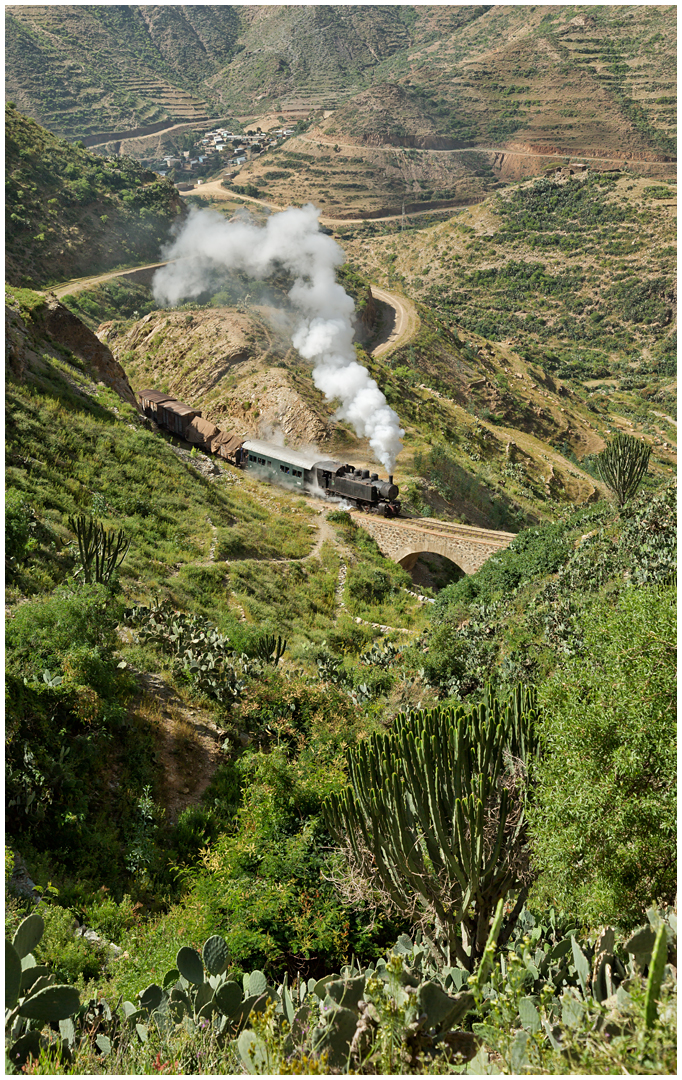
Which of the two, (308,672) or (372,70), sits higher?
(372,70)

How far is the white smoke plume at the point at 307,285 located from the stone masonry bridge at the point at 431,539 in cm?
622

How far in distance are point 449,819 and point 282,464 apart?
26.3 metres

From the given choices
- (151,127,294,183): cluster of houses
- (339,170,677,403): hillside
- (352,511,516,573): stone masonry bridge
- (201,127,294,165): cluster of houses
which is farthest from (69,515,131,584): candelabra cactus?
(201,127,294,165): cluster of houses

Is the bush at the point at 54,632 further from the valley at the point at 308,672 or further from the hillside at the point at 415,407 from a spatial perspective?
the hillside at the point at 415,407

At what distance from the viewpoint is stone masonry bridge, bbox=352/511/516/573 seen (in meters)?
26.3

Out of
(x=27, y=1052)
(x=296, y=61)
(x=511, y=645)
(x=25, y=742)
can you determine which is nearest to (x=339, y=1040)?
(x=27, y=1052)

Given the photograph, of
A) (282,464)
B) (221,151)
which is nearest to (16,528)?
(282,464)

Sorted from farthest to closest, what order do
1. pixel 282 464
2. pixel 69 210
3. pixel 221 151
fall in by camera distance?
pixel 221 151, pixel 69 210, pixel 282 464

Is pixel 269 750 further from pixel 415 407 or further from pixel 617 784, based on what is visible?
pixel 415 407

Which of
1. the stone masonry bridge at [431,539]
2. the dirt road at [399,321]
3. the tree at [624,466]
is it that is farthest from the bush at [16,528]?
the dirt road at [399,321]

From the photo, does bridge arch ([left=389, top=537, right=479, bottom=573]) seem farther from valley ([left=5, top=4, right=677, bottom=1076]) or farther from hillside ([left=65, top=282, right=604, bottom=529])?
hillside ([left=65, top=282, right=604, bottom=529])

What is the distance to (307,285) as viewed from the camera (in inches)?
2064

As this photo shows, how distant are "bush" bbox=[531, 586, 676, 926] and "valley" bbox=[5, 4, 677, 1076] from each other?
38 mm

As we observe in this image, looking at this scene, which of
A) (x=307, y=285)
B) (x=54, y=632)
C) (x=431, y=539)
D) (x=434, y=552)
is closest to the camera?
(x=54, y=632)
